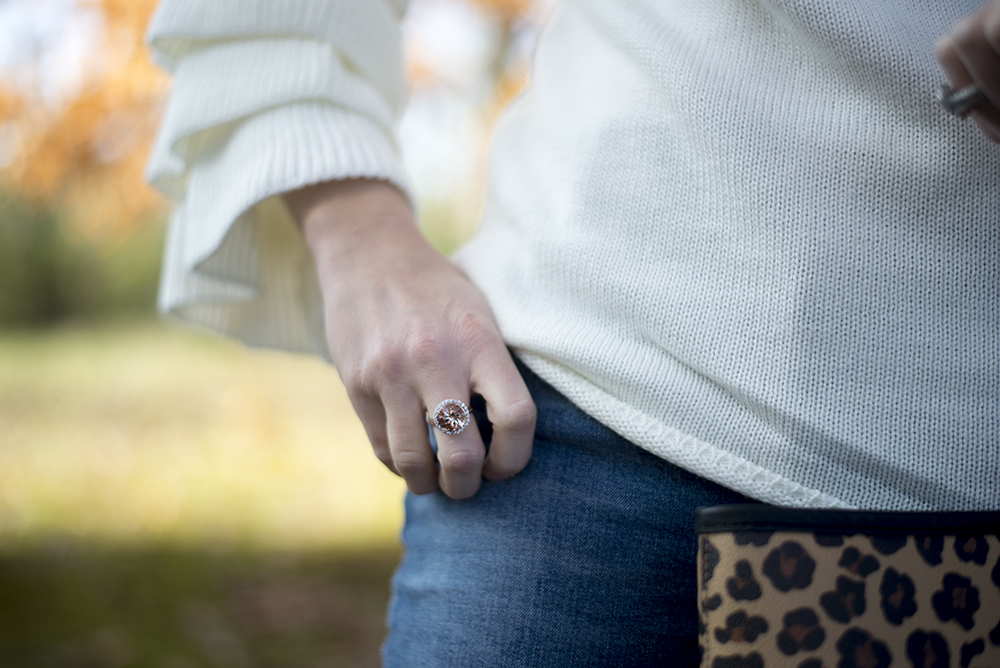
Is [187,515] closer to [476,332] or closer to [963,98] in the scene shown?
[476,332]

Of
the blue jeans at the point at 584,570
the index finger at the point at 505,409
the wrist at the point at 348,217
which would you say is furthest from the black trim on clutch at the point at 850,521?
the wrist at the point at 348,217

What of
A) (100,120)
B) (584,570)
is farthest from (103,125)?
(584,570)

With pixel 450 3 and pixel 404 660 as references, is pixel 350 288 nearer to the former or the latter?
pixel 404 660

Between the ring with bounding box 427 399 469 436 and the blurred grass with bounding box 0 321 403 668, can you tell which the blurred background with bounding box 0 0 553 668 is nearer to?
the blurred grass with bounding box 0 321 403 668

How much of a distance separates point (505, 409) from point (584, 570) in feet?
0.58

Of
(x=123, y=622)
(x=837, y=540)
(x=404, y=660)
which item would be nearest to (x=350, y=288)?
(x=404, y=660)

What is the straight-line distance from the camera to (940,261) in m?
0.64

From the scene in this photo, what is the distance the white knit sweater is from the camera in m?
0.63

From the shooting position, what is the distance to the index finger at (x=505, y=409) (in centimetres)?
70

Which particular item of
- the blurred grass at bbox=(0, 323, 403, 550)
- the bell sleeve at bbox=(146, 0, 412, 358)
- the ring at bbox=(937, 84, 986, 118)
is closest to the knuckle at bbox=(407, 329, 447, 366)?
the bell sleeve at bbox=(146, 0, 412, 358)

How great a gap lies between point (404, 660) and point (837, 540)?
0.46m

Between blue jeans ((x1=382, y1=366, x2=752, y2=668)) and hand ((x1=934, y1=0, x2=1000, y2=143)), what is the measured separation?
1.27 ft

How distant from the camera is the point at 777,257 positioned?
2.14 ft

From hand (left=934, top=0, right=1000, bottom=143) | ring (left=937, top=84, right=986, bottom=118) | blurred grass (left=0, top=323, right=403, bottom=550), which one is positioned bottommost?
blurred grass (left=0, top=323, right=403, bottom=550)
